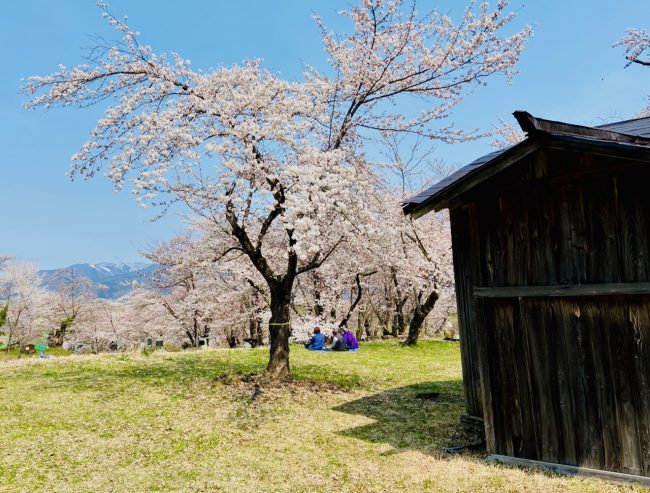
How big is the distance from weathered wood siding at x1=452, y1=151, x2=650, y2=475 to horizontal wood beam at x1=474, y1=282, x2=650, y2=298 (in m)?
0.02

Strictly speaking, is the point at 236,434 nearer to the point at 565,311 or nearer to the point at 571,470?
the point at 571,470

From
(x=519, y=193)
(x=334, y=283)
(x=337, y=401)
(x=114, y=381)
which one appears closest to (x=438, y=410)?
(x=337, y=401)

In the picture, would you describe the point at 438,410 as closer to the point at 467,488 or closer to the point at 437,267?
the point at 467,488

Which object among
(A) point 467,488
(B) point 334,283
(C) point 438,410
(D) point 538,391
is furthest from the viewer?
(B) point 334,283

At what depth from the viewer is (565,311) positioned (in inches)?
241

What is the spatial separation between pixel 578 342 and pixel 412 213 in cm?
298

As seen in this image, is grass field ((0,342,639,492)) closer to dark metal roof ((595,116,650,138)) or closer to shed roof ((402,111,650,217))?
shed roof ((402,111,650,217))

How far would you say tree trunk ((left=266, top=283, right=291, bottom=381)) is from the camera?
11.9 metres

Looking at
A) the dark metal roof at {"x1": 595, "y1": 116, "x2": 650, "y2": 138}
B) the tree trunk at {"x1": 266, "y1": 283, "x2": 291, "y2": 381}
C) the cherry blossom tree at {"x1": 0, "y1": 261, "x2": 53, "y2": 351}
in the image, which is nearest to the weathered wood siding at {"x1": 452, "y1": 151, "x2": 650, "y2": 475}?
the dark metal roof at {"x1": 595, "y1": 116, "x2": 650, "y2": 138}

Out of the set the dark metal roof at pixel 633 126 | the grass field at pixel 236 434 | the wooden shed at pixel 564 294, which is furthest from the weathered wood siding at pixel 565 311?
the dark metal roof at pixel 633 126

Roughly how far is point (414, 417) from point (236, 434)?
11.8 feet

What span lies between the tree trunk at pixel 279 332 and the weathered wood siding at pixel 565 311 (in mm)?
6182

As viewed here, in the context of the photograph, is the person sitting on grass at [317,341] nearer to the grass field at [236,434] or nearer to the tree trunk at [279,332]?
the grass field at [236,434]

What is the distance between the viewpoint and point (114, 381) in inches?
485
